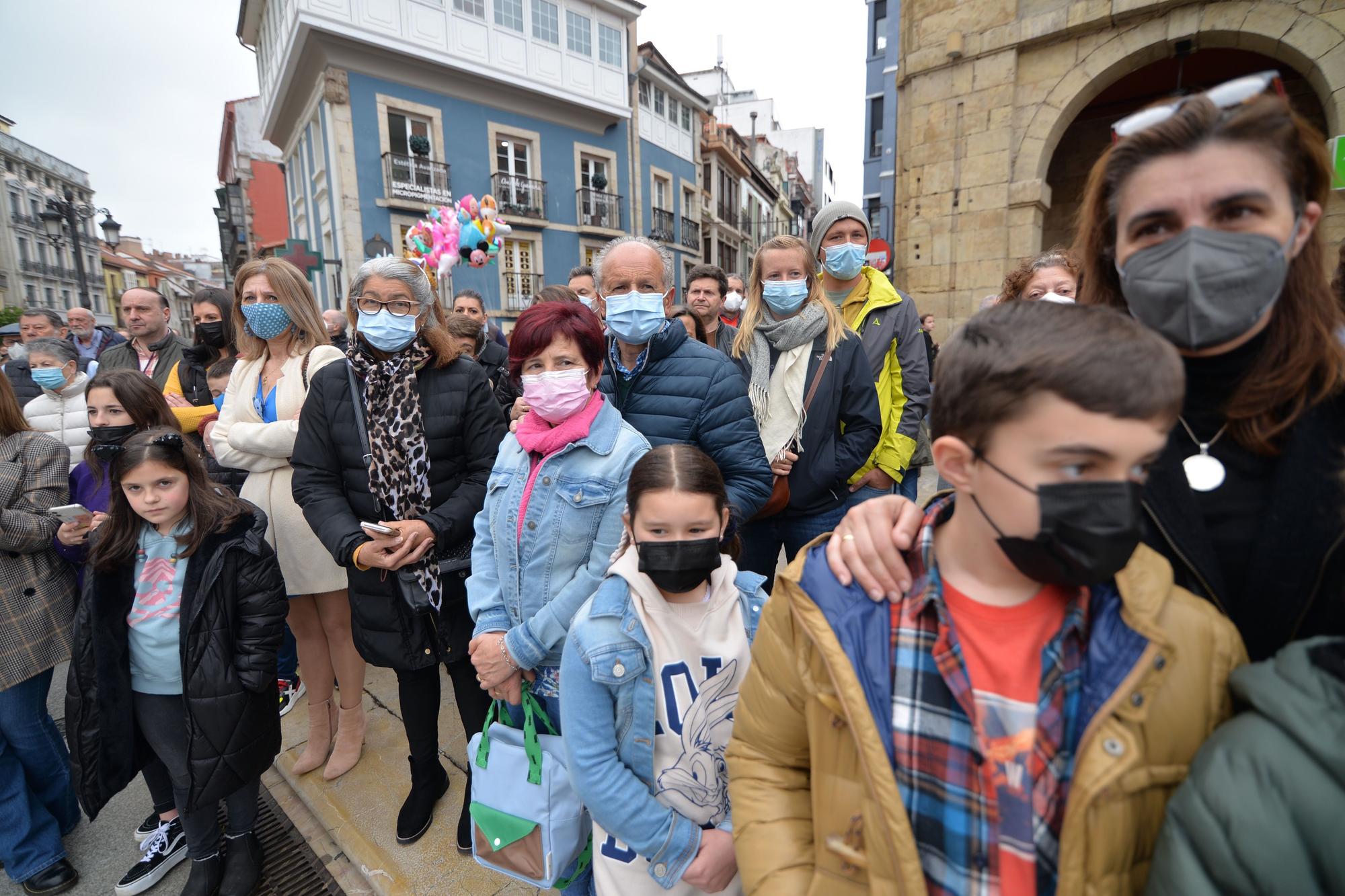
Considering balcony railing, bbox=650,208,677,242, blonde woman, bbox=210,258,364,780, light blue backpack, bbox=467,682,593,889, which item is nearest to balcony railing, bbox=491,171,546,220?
balcony railing, bbox=650,208,677,242

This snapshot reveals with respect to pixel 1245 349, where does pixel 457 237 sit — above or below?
above

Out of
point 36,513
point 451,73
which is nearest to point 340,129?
point 451,73

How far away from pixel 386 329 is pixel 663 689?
6.05ft

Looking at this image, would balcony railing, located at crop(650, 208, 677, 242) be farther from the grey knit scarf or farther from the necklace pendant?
the necklace pendant

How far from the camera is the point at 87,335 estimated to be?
6.95 metres

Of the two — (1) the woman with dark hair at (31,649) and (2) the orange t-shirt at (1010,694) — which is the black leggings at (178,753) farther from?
(2) the orange t-shirt at (1010,694)

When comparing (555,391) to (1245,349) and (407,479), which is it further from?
(1245,349)

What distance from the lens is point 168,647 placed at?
2.34 m

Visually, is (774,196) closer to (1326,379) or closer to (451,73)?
(451,73)

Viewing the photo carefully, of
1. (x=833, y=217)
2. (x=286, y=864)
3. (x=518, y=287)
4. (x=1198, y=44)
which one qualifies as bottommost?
(x=286, y=864)

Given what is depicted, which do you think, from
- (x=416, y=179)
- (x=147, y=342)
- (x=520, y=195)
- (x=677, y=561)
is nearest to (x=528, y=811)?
(x=677, y=561)

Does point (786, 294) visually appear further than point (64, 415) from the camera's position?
No

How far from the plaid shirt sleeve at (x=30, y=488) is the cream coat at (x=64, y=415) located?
1.34 metres

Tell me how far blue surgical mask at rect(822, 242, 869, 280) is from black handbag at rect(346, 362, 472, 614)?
2.33m
